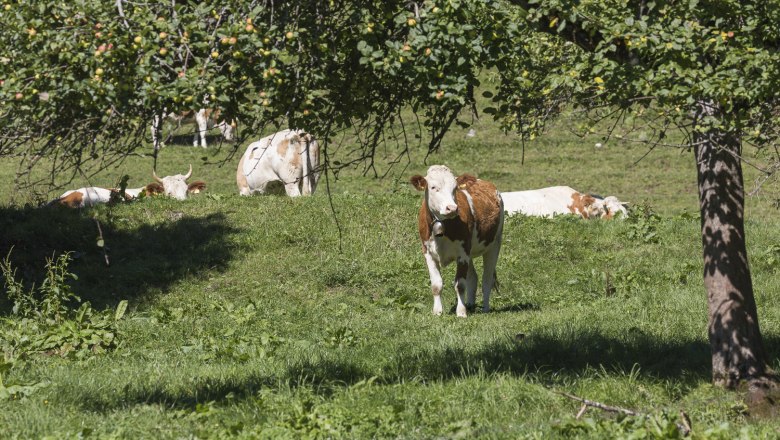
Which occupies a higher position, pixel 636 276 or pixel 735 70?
pixel 735 70

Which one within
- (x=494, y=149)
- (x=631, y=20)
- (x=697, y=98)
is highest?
(x=631, y=20)

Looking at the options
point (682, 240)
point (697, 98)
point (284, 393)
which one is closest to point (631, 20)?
point (697, 98)

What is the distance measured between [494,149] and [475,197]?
20.3 metres

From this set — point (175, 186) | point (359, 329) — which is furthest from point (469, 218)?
point (175, 186)

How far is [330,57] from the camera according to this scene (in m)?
7.86

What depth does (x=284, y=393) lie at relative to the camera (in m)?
8.36

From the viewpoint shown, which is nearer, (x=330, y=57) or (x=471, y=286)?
(x=330, y=57)

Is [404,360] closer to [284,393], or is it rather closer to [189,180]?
[284,393]

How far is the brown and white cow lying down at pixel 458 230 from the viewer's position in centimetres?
1391

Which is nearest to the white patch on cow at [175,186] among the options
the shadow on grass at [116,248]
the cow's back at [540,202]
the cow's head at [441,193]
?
the shadow on grass at [116,248]

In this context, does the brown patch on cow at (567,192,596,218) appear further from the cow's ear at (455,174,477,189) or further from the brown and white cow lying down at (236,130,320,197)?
the cow's ear at (455,174,477,189)

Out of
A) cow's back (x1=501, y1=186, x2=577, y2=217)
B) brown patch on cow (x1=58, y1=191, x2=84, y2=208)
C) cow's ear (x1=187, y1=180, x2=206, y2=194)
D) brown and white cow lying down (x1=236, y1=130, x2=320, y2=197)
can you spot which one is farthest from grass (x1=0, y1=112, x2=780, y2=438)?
cow's ear (x1=187, y1=180, x2=206, y2=194)

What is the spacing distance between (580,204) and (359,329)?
40.0 ft

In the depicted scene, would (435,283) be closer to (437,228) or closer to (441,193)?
(437,228)
